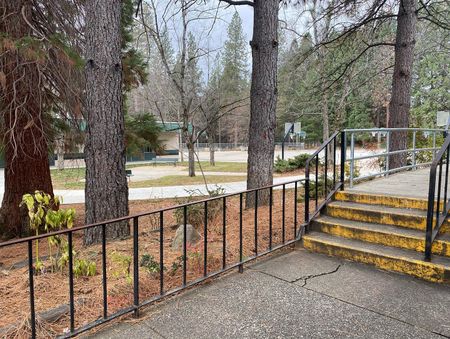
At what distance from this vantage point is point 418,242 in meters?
3.36

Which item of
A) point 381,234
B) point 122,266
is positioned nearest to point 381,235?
point 381,234

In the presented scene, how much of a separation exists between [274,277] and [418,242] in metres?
1.47

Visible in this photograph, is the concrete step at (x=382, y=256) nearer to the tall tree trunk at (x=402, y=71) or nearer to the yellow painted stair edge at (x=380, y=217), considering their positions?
the yellow painted stair edge at (x=380, y=217)

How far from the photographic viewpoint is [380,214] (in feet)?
12.8

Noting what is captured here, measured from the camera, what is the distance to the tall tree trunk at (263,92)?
233 inches

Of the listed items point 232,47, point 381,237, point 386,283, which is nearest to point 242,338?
point 386,283

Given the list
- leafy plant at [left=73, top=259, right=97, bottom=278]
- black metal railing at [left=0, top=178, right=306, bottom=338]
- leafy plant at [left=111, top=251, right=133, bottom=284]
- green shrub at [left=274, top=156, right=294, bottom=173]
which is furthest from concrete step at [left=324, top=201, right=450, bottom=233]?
Result: green shrub at [left=274, top=156, right=294, bottom=173]

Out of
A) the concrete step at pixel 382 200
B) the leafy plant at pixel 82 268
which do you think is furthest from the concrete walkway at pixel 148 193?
the leafy plant at pixel 82 268

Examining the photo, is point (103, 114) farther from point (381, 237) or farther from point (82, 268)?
point (381, 237)

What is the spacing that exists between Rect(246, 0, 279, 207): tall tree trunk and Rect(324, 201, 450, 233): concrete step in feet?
6.47

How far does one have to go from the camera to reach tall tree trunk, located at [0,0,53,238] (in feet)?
17.0

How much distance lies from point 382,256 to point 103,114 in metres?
3.62

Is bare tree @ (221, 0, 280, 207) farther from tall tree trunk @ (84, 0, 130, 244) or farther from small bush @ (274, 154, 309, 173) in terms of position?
small bush @ (274, 154, 309, 173)

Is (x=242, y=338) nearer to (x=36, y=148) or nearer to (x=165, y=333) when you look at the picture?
(x=165, y=333)
